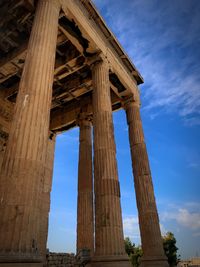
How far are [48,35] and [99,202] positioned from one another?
33.6 ft

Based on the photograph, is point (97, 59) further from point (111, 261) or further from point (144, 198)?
point (111, 261)

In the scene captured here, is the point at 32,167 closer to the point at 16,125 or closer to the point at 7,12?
the point at 16,125

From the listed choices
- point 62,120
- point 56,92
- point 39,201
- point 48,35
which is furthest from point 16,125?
point 62,120

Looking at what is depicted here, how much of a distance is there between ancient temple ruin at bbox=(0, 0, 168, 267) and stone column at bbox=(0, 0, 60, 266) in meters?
0.03

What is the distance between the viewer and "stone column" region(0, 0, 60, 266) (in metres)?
7.48

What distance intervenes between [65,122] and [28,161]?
20.7 metres

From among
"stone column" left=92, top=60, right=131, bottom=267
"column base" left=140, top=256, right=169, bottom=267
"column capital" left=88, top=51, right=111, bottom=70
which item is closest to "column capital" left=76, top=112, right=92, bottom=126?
"column capital" left=88, top=51, right=111, bottom=70

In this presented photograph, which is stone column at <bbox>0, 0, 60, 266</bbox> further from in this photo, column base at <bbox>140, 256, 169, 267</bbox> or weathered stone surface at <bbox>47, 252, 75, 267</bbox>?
column base at <bbox>140, 256, 169, 267</bbox>

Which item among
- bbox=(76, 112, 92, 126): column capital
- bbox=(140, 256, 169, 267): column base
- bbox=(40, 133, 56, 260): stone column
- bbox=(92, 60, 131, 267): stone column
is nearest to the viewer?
A: bbox=(92, 60, 131, 267): stone column

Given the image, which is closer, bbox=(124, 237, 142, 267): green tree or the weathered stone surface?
the weathered stone surface

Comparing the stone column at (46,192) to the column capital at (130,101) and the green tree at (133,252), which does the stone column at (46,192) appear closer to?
the column capital at (130,101)

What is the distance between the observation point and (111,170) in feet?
49.9

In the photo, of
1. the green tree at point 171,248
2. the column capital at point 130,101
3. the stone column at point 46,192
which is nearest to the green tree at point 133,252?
the green tree at point 171,248

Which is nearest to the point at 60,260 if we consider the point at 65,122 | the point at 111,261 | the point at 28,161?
the point at 111,261
